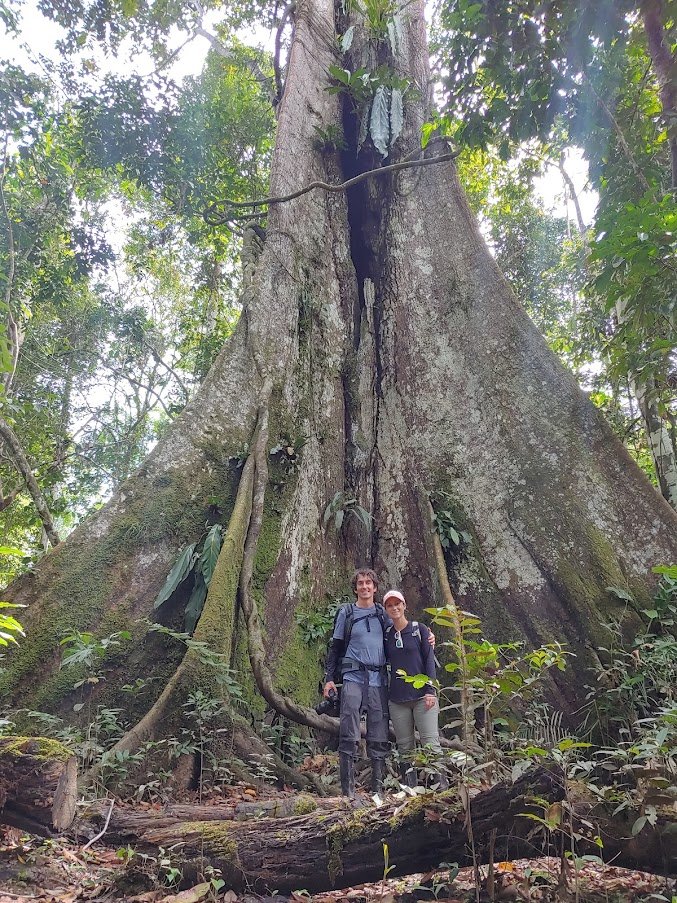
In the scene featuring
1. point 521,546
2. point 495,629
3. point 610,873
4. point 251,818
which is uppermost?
point 521,546

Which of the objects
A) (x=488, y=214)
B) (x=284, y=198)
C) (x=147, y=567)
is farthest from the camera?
(x=488, y=214)

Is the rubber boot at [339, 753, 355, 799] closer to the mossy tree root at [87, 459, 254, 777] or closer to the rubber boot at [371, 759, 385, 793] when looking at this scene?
the rubber boot at [371, 759, 385, 793]

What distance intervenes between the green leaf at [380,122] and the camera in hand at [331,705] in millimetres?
6335

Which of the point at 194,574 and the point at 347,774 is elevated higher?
the point at 194,574

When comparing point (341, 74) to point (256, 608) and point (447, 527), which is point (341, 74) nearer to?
point (447, 527)

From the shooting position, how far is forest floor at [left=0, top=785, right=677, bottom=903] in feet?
6.18

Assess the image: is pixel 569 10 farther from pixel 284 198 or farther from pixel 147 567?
pixel 147 567

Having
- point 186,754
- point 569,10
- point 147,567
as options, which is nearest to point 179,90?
point 569,10

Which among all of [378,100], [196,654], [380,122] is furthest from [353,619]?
[378,100]

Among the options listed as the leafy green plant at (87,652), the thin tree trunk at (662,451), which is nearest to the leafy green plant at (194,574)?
the leafy green plant at (87,652)

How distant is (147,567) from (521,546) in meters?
2.99

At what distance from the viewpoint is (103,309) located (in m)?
12.1

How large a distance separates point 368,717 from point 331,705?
423mm

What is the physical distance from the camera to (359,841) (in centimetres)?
199
